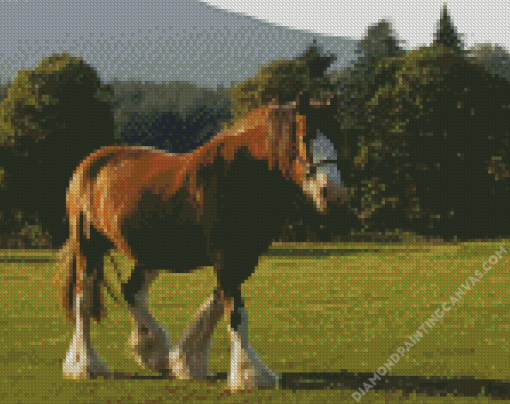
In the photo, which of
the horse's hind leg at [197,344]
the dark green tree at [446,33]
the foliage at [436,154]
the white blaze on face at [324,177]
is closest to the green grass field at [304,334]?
the horse's hind leg at [197,344]

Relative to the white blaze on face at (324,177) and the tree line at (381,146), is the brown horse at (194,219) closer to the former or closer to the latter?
the white blaze on face at (324,177)

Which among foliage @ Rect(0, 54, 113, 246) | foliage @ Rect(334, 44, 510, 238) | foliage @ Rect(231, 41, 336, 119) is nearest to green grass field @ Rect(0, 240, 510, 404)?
foliage @ Rect(0, 54, 113, 246)

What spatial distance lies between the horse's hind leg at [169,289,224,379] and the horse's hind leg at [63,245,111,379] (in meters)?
0.98

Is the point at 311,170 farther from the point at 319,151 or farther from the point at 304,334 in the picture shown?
the point at 304,334

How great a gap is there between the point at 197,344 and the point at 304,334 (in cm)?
564

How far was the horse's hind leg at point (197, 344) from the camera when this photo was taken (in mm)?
11055

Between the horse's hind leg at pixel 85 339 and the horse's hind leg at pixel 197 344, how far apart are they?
980 millimetres

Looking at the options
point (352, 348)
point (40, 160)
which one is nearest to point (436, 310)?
point (352, 348)

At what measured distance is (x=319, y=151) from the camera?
31.7 feet

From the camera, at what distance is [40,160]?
57531mm

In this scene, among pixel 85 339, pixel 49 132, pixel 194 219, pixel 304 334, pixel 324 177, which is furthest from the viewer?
pixel 49 132

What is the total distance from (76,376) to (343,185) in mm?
4178

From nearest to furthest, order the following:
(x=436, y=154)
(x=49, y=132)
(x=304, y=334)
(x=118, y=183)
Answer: (x=118, y=183) → (x=304, y=334) → (x=49, y=132) → (x=436, y=154)

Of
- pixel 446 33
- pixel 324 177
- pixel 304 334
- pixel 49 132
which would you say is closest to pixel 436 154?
pixel 49 132
